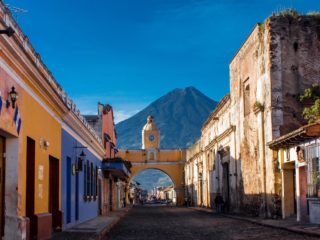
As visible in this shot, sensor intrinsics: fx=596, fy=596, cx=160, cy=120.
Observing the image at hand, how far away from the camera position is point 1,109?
9445mm

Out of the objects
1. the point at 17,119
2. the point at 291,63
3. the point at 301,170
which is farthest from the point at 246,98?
the point at 17,119

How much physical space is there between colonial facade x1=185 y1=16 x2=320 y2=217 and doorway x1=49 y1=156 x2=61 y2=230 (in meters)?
10.2

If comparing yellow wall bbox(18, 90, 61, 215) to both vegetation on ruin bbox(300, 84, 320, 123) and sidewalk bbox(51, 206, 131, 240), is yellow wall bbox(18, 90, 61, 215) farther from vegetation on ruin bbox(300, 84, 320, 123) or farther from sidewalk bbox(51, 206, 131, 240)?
vegetation on ruin bbox(300, 84, 320, 123)

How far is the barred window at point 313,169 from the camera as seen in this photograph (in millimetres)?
18248

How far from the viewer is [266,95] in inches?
957

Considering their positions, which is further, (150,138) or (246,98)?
(150,138)

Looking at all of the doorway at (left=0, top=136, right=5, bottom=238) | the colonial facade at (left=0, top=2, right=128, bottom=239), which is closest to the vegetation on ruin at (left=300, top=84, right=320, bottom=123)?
the colonial facade at (left=0, top=2, right=128, bottom=239)

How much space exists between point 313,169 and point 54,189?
806cm

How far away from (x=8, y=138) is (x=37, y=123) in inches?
81.9

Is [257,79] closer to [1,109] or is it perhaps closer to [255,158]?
[255,158]

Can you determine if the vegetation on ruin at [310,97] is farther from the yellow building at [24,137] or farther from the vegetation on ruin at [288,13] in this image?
the yellow building at [24,137]

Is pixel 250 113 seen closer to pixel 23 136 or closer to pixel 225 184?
pixel 225 184

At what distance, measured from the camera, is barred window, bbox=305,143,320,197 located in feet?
59.9

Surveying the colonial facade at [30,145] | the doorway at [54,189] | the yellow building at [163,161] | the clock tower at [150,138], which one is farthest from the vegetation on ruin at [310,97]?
the clock tower at [150,138]
